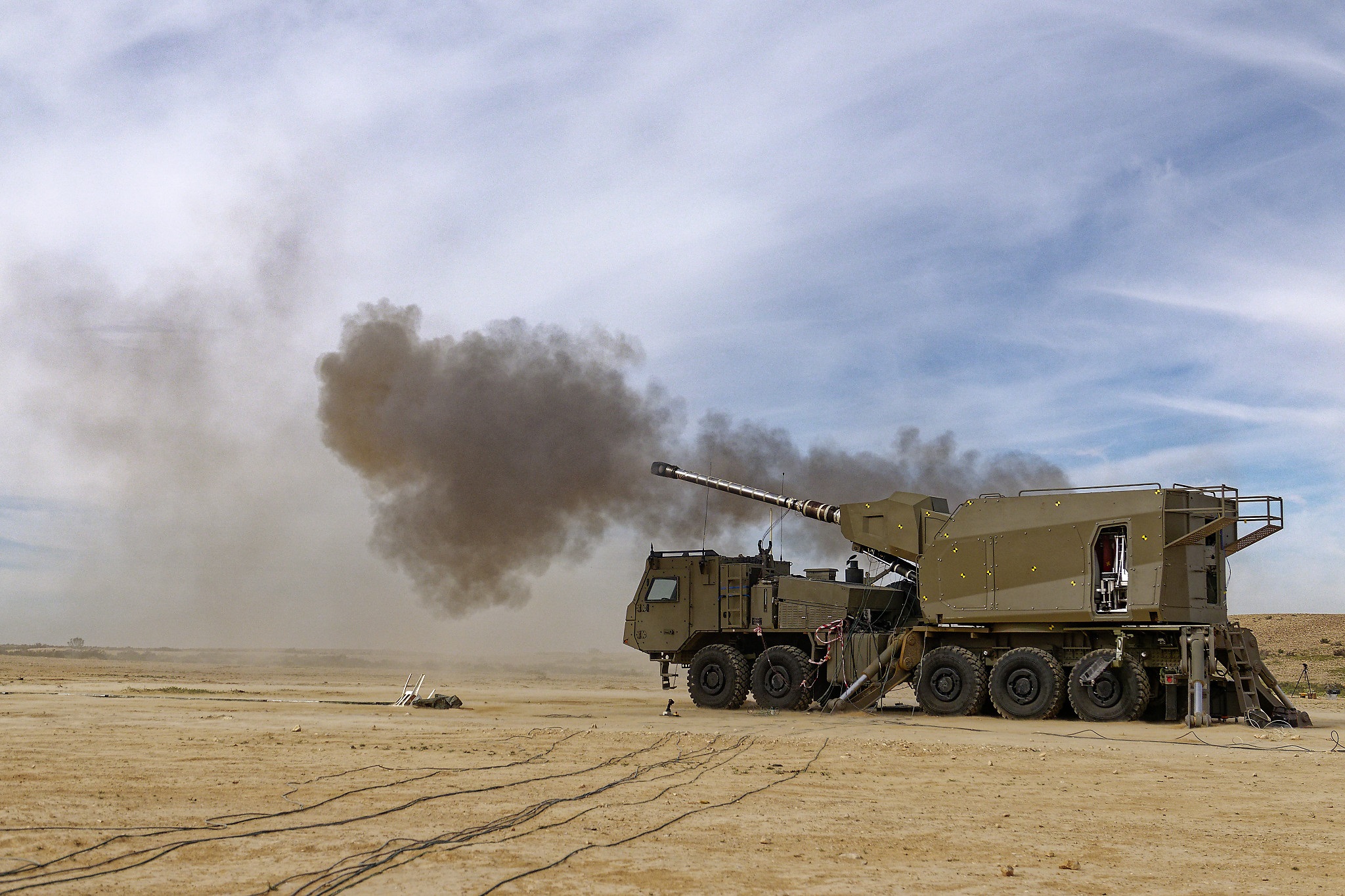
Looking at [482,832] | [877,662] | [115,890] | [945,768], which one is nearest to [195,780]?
[482,832]

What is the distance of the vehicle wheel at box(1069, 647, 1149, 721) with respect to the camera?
736 inches

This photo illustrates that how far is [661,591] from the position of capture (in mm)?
24078

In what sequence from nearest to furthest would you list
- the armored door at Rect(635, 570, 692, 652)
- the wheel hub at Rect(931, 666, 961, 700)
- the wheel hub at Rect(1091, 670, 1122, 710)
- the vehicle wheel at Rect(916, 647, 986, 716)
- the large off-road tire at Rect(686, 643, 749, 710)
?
the wheel hub at Rect(1091, 670, 1122, 710) < the vehicle wheel at Rect(916, 647, 986, 716) < the wheel hub at Rect(931, 666, 961, 700) < the large off-road tire at Rect(686, 643, 749, 710) < the armored door at Rect(635, 570, 692, 652)

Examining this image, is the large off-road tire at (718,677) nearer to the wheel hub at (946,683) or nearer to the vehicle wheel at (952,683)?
the vehicle wheel at (952,683)

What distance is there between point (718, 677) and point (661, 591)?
2.10 meters

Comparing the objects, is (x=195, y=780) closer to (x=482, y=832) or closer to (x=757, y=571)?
(x=482, y=832)

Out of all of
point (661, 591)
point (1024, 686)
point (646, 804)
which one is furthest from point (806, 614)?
point (646, 804)

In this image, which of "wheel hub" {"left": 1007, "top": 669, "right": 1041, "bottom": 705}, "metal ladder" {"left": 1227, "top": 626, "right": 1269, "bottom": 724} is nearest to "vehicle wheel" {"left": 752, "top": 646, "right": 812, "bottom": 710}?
"wheel hub" {"left": 1007, "top": 669, "right": 1041, "bottom": 705}

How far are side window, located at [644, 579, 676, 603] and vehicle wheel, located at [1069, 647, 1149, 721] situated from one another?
7806 mm

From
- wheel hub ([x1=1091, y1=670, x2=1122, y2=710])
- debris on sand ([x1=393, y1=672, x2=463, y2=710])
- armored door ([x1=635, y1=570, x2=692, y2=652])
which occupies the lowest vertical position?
debris on sand ([x1=393, y1=672, x2=463, y2=710])

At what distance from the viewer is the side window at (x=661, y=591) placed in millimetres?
23938

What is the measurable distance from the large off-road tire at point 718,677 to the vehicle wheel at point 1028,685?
476 centimetres

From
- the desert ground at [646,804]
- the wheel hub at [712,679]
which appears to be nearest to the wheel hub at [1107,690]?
the desert ground at [646,804]

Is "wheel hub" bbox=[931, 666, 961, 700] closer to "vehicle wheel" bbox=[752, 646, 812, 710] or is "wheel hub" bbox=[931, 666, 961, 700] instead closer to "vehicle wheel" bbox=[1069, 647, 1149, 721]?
"vehicle wheel" bbox=[1069, 647, 1149, 721]
